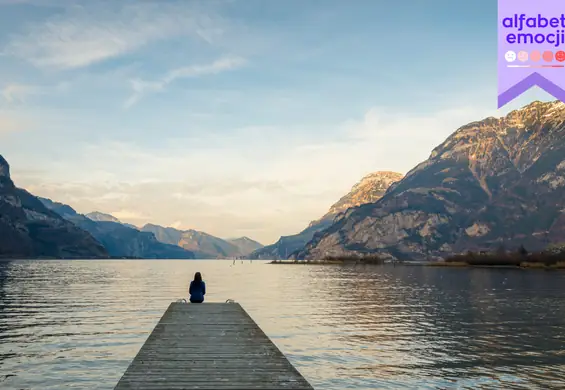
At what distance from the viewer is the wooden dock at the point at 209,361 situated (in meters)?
17.5

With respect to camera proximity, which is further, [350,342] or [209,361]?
[350,342]

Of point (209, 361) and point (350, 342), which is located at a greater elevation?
point (209, 361)

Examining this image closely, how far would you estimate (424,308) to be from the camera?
64.0 meters

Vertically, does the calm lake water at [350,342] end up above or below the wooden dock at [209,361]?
below

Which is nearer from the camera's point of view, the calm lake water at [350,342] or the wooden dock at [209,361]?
the wooden dock at [209,361]

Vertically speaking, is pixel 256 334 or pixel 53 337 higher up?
pixel 256 334

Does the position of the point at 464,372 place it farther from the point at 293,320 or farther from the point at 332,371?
the point at 293,320

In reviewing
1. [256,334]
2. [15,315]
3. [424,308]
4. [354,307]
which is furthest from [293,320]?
[15,315]

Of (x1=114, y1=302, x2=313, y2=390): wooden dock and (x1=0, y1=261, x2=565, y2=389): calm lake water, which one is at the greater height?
(x1=114, y1=302, x2=313, y2=390): wooden dock

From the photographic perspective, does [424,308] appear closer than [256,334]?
No

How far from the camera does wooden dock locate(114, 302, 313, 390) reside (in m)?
17.5

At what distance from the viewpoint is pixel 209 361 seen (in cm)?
2120

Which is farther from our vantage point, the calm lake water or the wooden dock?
the calm lake water

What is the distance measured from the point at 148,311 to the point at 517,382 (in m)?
41.9
